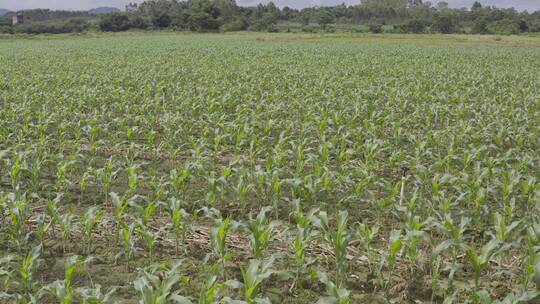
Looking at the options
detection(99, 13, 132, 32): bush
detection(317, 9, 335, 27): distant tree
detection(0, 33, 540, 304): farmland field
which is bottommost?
detection(0, 33, 540, 304): farmland field

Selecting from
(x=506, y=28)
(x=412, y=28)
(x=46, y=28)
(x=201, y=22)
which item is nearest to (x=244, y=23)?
(x=201, y=22)

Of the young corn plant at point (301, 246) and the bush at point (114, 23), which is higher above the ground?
the bush at point (114, 23)

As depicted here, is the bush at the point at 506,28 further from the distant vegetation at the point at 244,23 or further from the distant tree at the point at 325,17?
the distant tree at the point at 325,17

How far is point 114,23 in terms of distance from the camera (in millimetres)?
79438

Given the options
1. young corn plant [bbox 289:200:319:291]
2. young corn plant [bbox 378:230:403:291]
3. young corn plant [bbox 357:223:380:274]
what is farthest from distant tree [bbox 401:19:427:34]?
young corn plant [bbox 378:230:403:291]

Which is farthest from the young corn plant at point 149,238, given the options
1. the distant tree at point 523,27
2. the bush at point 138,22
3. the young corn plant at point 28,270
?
the bush at point 138,22

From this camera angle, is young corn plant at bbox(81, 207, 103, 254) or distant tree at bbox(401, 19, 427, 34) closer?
young corn plant at bbox(81, 207, 103, 254)

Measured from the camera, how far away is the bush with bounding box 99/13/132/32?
78.6 meters

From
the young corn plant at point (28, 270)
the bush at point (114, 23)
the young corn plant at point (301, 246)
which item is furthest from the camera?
the bush at point (114, 23)

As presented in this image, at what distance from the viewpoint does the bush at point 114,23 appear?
7862 cm

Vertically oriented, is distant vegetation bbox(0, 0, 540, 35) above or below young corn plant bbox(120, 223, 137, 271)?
above

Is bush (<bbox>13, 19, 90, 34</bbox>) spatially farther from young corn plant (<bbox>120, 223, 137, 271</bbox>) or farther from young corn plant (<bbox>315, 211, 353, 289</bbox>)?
young corn plant (<bbox>315, 211, 353, 289</bbox>)

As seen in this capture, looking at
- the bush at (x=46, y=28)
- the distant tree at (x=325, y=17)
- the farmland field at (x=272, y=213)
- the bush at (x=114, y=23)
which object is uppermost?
the distant tree at (x=325, y=17)

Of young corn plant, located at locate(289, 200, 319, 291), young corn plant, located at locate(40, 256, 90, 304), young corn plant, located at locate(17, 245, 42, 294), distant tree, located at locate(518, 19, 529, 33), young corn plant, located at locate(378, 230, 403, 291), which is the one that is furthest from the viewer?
distant tree, located at locate(518, 19, 529, 33)
